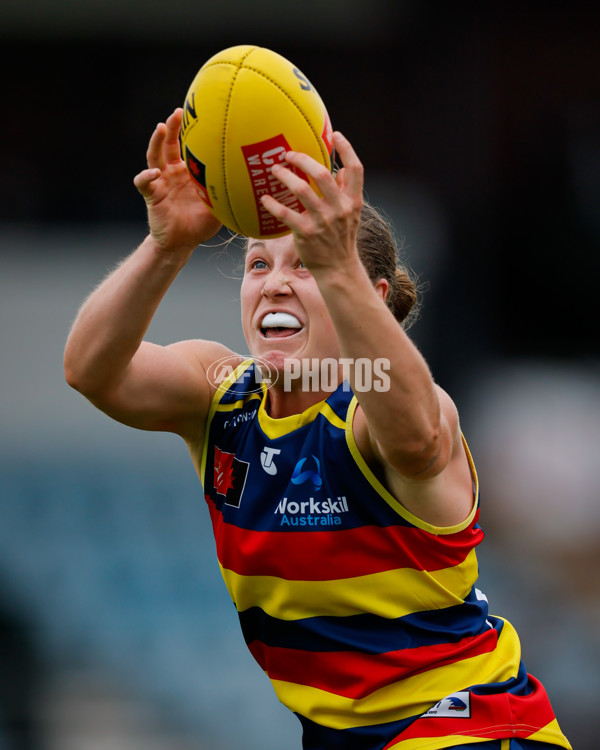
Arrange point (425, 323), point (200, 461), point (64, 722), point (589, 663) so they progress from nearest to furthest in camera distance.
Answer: point (200, 461), point (64, 722), point (589, 663), point (425, 323)

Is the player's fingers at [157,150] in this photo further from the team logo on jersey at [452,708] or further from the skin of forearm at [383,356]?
the team logo on jersey at [452,708]

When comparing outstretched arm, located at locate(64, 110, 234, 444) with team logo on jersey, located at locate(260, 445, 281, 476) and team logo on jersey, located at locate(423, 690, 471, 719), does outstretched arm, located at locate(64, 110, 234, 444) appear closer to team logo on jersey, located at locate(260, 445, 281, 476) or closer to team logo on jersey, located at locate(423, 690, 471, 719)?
team logo on jersey, located at locate(260, 445, 281, 476)

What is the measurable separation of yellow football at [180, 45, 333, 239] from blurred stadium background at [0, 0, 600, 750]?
4.01 m

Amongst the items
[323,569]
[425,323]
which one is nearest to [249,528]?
[323,569]

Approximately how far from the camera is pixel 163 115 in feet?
25.4

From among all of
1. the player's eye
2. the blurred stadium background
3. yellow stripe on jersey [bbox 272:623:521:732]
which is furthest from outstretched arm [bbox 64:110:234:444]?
the blurred stadium background

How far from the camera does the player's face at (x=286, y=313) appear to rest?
2.57 metres

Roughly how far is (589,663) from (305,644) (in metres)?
3.92

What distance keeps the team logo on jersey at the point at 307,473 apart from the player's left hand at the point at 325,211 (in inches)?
27.4

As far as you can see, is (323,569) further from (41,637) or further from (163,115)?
(163,115)

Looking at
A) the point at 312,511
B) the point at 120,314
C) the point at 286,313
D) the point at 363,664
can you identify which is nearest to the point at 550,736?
the point at 363,664

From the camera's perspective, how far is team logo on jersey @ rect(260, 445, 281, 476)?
262 centimetres

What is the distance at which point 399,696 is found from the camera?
2.46 meters

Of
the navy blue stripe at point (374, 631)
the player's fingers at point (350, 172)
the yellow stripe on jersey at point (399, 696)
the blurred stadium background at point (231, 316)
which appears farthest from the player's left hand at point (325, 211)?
the blurred stadium background at point (231, 316)
